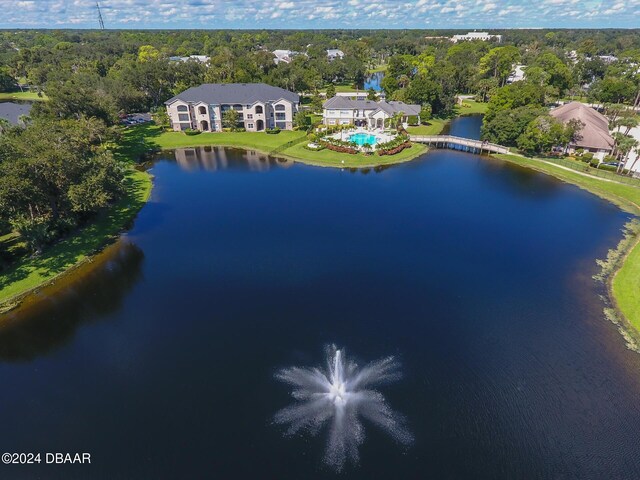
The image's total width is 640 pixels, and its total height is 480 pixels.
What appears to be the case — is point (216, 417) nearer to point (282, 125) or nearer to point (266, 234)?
point (266, 234)

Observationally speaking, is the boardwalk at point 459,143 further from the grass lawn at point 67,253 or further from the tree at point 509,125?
the grass lawn at point 67,253

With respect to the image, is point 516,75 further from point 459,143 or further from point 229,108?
point 229,108

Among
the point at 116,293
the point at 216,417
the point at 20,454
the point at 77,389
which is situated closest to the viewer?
the point at 20,454

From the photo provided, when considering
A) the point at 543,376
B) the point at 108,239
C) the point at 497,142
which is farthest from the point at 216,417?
the point at 497,142

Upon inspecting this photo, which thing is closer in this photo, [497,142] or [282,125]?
[497,142]

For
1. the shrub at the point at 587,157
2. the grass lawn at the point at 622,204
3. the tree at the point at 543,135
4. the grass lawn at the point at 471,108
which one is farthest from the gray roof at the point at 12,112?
the grass lawn at the point at 471,108
